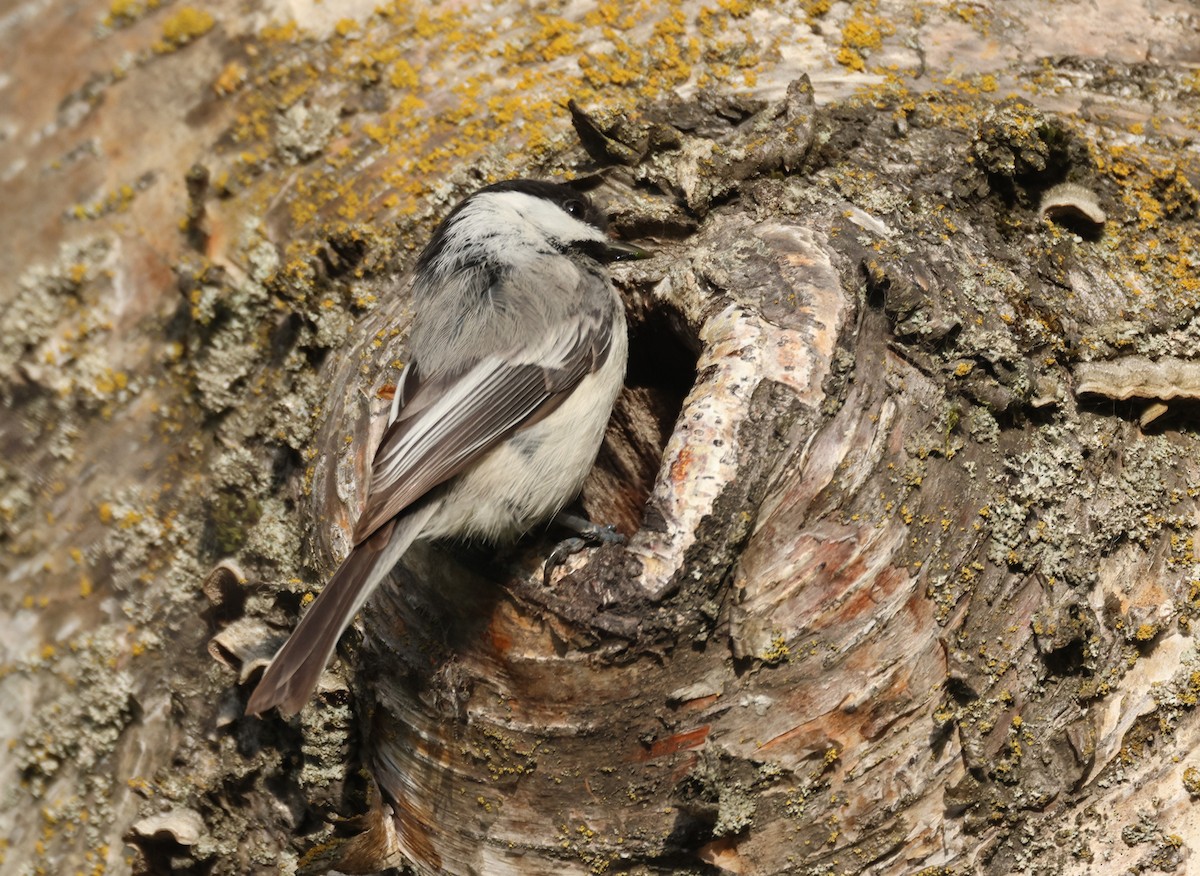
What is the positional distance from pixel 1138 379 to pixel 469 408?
5.16 feet

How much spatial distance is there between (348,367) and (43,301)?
159cm

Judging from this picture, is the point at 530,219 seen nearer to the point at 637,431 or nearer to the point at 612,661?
the point at 637,431

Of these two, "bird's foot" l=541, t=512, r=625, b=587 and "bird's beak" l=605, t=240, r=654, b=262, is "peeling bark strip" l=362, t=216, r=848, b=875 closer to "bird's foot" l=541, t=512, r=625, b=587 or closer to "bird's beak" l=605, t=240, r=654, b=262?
"bird's foot" l=541, t=512, r=625, b=587

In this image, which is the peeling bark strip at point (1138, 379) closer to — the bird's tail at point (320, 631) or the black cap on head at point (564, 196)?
the black cap on head at point (564, 196)

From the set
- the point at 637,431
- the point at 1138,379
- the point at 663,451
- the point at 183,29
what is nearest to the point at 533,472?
the point at 663,451

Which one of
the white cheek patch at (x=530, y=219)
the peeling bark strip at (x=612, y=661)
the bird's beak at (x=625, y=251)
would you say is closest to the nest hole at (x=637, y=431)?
the bird's beak at (x=625, y=251)

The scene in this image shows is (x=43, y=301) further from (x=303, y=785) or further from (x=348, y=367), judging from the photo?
(x=303, y=785)

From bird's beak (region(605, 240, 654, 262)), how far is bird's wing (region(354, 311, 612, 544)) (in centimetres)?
22

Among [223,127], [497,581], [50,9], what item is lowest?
[497,581]

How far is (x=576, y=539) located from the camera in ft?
8.55

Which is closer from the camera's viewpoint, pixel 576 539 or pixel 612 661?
pixel 612 661

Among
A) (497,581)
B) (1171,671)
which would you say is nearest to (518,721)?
(497,581)

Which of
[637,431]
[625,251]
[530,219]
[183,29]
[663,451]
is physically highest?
[183,29]

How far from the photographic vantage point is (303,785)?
2.49m
